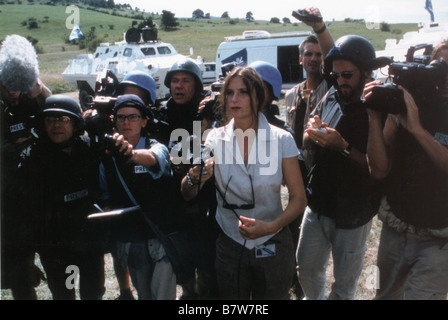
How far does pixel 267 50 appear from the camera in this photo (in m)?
17.9

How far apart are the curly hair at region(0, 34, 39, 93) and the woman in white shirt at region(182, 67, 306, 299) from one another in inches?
65.1

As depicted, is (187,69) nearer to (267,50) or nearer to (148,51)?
(148,51)

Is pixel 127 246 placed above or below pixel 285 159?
below

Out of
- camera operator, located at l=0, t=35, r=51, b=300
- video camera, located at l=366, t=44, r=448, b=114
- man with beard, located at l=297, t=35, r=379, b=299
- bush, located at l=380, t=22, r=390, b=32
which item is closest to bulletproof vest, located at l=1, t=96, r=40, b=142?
camera operator, located at l=0, t=35, r=51, b=300

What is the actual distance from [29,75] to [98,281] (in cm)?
177

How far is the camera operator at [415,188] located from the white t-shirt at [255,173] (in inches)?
23.9

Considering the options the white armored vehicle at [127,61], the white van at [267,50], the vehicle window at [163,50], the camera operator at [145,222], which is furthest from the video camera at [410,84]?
the vehicle window at [163,50]

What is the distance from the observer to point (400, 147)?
2221 millimetres

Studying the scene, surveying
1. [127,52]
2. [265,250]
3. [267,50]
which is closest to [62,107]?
[265,250]

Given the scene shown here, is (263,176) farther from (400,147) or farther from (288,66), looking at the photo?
(288,66)

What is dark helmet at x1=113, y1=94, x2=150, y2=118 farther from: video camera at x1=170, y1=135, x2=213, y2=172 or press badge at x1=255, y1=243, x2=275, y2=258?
press badge at x1=255, y1=243, x2=275, y2=258

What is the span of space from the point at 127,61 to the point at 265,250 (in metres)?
15.4

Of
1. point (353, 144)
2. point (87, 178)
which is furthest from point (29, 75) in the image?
point (353, 144)

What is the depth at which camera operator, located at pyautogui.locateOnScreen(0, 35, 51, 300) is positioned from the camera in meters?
2.51
